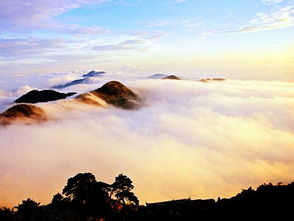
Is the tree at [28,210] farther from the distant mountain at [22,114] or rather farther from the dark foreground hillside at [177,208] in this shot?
the distant mountain at [22,114]

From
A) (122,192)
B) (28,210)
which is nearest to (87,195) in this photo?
(122,192)

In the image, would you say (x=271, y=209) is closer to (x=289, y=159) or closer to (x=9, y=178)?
(x=9, y=178)

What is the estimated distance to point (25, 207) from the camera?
19.1 metres

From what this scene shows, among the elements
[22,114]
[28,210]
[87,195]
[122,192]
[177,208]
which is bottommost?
[22,114]

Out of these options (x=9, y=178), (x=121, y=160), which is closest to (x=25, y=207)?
(x=9, y=178)

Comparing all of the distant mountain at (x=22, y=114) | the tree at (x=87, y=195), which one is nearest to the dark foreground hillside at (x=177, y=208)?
the tree at (x=87, y=195)

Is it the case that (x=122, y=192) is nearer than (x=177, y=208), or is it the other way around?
(x=177, y=208)

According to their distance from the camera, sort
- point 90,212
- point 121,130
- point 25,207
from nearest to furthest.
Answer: point 25,207
point 90,212
point 121,130

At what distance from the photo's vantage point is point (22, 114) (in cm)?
15188

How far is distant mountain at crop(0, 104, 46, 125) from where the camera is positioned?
146500 millimetres

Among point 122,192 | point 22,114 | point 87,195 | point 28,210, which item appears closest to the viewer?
point 28,210

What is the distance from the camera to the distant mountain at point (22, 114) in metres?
146

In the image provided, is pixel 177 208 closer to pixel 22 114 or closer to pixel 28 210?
pixel 28 210

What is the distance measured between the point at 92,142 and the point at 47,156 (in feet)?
94.3
